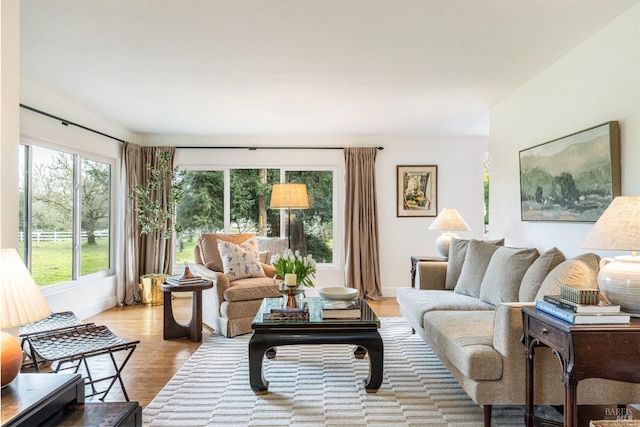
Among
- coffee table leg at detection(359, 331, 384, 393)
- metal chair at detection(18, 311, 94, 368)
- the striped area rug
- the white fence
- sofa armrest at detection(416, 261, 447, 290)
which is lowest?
the striped area rug

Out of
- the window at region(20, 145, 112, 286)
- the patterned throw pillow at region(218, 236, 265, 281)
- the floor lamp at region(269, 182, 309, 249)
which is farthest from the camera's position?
the patterned throw pillow at region(218, 236, 265, 281)

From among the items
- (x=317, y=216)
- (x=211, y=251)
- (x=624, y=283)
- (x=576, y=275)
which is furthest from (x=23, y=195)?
(x=624, y=283)

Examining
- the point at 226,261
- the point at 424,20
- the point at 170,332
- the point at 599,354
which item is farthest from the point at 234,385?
the point at 424,20

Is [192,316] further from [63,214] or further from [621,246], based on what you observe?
[621,246]

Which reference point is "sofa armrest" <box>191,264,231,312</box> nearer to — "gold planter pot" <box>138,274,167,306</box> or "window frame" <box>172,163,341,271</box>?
"gold planter pot" <box>138,274,167,306</box>

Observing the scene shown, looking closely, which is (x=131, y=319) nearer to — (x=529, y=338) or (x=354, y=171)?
(x=354, y=171)

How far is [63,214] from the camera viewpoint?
4680 mm

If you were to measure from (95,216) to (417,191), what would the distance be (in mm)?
4493

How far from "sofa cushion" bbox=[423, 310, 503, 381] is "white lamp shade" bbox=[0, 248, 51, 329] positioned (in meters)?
2.06

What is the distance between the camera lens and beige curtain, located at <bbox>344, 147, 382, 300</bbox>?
620 centimetres

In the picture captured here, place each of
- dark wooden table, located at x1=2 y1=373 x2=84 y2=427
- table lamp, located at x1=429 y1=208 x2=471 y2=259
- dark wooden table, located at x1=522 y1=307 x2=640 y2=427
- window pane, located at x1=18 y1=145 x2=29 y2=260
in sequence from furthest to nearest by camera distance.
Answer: table lamp, located at x1=429 y1=208 x2=471 y2=259 < window pane, located at x1=18 y1=145 x2=29 y2=260 < dark wooden table, located at x1=522 y1=307 x2=640 y2=427 < dark wooden table, located at x1=2 y1=373 x2=84 y2=427

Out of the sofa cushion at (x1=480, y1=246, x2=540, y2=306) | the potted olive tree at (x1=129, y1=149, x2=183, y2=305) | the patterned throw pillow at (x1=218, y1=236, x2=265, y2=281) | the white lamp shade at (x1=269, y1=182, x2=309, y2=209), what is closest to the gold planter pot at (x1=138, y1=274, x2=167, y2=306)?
the potted olive tree at (x1=129, y1=149, x2=183, y2=305)

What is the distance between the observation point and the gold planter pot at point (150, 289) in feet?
18.9

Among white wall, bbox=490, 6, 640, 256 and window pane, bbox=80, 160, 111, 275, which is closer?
white wall, bbox=490, 6, 640, 256
